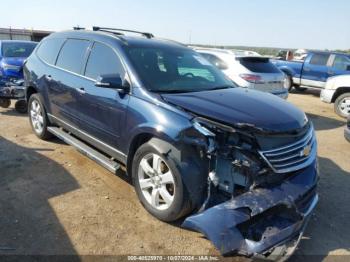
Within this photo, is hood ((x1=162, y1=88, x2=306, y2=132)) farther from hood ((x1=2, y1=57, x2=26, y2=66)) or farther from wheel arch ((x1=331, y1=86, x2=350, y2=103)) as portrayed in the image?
hood ((x1=2, y1=57, x2=26, y2=66))

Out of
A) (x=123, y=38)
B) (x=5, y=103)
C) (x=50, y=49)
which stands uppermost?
(x=123, y=38)

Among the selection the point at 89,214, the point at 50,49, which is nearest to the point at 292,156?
the point at 89,214

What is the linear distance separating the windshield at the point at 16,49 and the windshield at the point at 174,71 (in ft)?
25.6

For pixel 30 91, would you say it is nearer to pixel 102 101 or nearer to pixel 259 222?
pixel 102 101

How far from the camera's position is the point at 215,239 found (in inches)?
115

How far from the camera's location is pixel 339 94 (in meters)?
10.5

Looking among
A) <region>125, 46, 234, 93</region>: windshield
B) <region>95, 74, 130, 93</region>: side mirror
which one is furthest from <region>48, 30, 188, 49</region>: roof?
<region>95, 74, 130, 93</region>: side mirror

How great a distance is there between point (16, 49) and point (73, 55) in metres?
7.02

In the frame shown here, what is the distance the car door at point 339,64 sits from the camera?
44.4 ft

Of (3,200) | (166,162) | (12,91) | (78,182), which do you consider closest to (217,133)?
(166,162)

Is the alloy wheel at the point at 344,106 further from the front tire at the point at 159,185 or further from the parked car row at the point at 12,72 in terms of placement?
the parked car row at the point at 12,72

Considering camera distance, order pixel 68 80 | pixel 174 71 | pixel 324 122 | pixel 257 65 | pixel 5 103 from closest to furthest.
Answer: pixel 174 71 < pixel 68 80 < pixel 257 65 < pixel 5 103 < pixel 324 122

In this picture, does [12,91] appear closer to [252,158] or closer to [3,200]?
[3,200]

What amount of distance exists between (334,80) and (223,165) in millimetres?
8456
